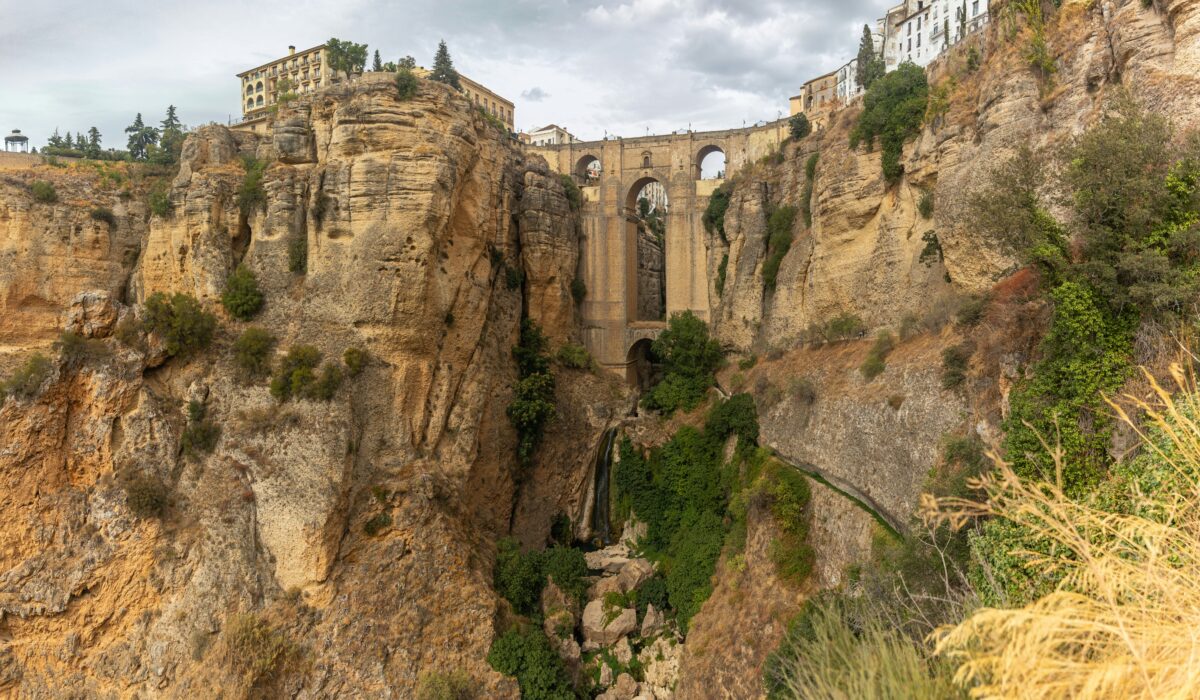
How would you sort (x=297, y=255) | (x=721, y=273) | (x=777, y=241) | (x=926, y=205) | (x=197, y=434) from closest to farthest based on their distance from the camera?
(x=926, y=205) < (x=197, y=434) < (x=297, y=255) < (x=777, y=241) < (x=721, y=273)

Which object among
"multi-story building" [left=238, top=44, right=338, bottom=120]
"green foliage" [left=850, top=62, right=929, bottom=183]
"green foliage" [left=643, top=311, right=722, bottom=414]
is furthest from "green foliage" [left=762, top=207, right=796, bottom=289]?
"multi-story building" [left=238, top=44, right=338, bottom=120]

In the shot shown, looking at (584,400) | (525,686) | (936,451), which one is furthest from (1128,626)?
(584,400)

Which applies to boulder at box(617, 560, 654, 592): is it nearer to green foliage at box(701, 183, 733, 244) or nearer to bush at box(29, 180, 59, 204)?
green foliage at box(701, 183, 733, 244)

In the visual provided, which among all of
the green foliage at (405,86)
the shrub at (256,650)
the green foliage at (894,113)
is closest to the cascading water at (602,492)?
the shrub at (256,650)

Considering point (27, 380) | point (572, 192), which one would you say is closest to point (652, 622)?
point (27, 380)

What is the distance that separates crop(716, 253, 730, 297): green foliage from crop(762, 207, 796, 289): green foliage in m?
2.92

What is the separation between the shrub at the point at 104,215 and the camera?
917 inches

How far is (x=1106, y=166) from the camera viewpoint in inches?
408

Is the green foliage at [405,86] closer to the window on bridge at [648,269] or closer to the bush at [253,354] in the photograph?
the bush at [253,354]

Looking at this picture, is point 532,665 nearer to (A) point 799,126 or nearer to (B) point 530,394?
(B) point 530,394

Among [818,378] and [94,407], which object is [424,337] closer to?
[94,407]

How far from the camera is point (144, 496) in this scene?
1923cm

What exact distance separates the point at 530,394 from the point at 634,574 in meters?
7.82

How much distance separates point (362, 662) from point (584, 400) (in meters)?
13.7
